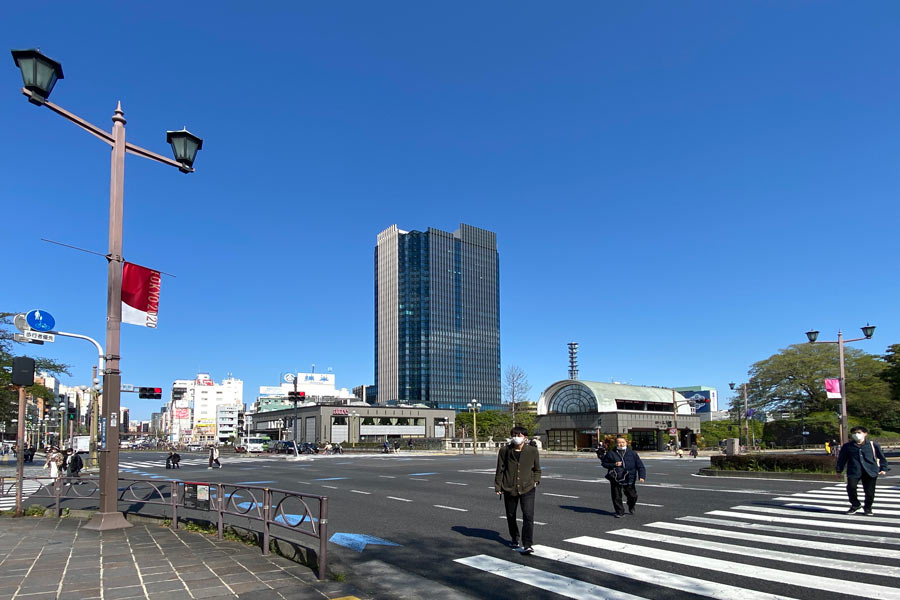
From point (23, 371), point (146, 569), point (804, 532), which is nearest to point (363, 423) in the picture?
point (23, 371)

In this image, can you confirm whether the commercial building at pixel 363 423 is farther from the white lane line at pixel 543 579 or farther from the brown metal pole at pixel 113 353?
the white lane line at pixel 543 579

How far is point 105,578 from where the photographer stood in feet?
22.3

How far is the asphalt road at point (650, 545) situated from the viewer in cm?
682

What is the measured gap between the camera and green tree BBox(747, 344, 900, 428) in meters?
62.5

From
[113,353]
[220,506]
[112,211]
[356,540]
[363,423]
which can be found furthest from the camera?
[363,423]

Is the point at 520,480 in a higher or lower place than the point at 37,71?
lower

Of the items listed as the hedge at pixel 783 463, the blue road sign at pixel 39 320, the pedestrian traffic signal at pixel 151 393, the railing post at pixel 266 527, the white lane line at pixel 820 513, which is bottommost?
the hedge at pixel 783 463

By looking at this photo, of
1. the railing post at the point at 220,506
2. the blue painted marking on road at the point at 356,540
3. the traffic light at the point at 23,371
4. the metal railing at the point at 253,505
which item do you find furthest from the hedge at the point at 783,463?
the traffic light at the point at 23,371

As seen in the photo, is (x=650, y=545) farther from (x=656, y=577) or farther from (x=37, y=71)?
(x=37, y=71)

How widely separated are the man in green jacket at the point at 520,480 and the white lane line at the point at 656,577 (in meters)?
0.38

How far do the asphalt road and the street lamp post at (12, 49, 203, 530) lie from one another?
397 centimetres

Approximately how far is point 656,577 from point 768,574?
4.46ft

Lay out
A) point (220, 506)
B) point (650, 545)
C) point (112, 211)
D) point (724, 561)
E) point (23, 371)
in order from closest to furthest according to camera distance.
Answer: point (724, 561)
point (650, 545)
point (220, 506)
point (112, 211)
point (23, 371)

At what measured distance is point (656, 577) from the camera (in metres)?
7.20
